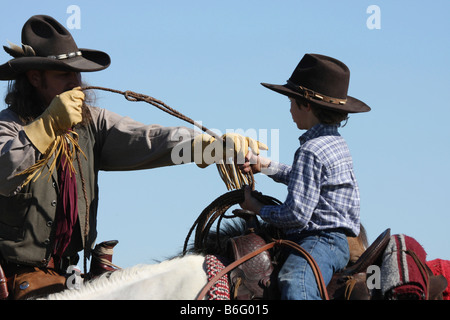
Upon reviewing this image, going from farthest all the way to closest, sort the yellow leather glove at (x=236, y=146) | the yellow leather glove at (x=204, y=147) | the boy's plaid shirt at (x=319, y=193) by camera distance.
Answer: the yellow leather glove at (x=204, y=147), the yellow leather glove at (x=236, y=146), the boy's plaid shirt at (x=319, y=193)

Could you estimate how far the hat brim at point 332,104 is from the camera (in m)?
4.04

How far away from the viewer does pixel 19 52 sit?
4.56 meters

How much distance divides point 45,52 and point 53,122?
26.5 inches

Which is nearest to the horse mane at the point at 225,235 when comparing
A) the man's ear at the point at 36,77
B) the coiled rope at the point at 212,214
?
the coiled rope at the point at 212,214

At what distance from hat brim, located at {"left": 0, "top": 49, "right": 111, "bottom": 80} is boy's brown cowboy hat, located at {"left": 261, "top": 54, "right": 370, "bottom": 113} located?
1.23 m

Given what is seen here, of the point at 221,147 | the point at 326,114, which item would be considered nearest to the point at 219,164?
the point at 221,147

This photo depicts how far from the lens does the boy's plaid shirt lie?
12.3 ft

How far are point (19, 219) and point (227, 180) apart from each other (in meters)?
1.36

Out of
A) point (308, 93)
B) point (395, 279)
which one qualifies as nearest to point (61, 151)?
point (308, 93)

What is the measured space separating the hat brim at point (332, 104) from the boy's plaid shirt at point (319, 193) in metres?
0.22

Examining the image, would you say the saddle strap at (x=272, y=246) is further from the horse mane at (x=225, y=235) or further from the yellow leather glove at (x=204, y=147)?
the yellow leather glove at (x=204, y=147)

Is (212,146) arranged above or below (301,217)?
above

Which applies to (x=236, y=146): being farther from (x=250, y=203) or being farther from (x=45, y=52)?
(x=45, y=52)
